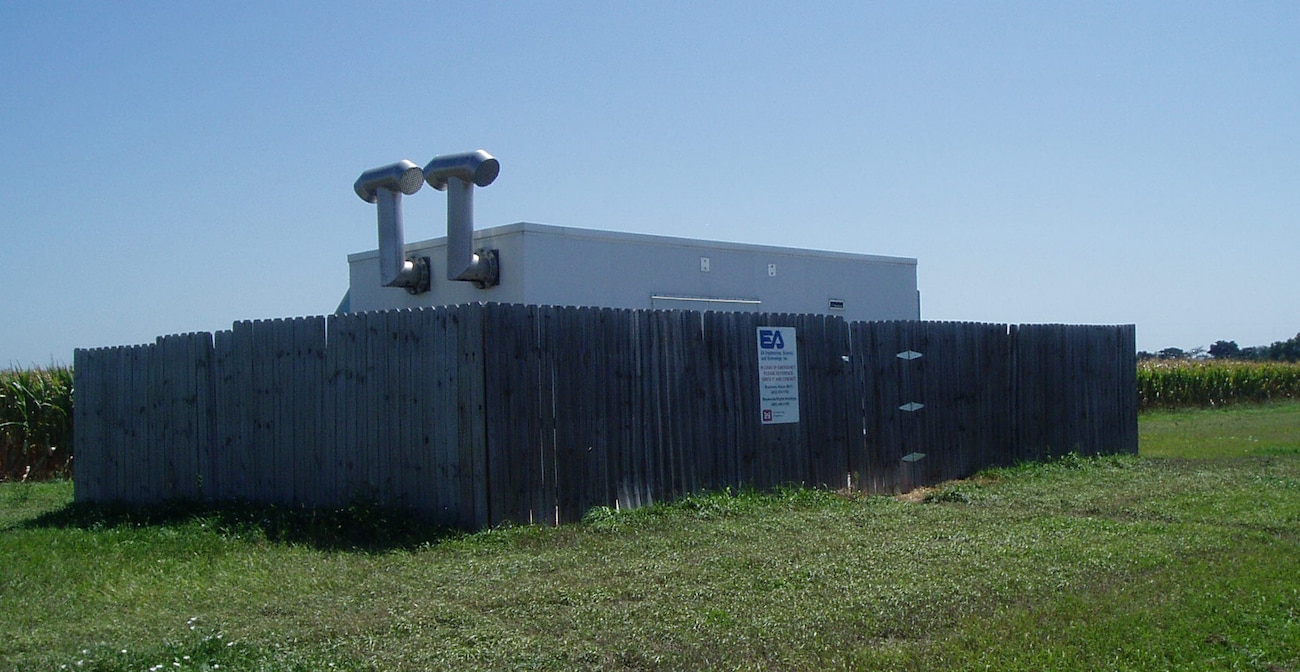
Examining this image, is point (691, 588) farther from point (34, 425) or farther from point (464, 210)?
point (34, 425)

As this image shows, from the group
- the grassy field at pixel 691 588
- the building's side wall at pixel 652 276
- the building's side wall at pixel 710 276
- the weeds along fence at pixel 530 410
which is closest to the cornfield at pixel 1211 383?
the building's side wall at pixel 710 276

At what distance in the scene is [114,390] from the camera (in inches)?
528

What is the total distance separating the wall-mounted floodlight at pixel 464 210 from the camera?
13.7m

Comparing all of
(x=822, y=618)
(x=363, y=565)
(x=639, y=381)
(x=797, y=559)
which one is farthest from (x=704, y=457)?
(x=822, y=618)

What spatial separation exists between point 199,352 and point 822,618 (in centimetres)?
825

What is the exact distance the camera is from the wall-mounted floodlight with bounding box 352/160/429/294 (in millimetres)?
14375

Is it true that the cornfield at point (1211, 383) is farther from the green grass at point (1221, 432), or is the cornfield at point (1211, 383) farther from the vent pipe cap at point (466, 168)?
the vent pipe cap at point (466, 168)

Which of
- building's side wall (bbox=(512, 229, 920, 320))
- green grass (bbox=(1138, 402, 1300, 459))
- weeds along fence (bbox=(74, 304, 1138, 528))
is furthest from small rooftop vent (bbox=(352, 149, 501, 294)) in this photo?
green grass (bbox=(1138, 402, 1300, 459))

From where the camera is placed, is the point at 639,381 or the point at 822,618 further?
the point at 639,381

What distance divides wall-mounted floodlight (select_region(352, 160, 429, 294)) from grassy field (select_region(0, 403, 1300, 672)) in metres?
4.40

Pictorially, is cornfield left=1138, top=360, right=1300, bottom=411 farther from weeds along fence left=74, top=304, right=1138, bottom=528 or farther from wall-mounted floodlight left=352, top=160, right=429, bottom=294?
wall-mounted floodlight left=352, top=160, right=429, bottom=294

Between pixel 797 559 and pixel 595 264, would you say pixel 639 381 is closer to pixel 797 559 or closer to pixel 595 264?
pixel 797 559

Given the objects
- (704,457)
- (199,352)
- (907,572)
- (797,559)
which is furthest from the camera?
(199,352)

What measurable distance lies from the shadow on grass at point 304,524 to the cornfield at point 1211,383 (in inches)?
1114
